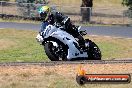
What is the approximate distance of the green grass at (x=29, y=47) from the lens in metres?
18.8

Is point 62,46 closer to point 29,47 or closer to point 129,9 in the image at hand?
point 29,47

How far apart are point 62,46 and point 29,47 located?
7711 millimetres

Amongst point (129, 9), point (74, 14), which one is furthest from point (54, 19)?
point (74, 14)

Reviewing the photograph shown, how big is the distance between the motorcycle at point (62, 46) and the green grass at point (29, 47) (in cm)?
264

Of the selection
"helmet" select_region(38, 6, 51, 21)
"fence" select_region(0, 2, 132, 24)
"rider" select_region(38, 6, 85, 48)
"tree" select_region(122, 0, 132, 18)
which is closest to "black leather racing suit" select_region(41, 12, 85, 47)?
"rider" select_region(38, 6, 85, 48)

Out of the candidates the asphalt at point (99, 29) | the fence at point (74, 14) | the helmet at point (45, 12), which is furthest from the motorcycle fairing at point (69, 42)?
the fence at point (74, 14)

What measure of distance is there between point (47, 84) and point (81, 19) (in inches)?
1129

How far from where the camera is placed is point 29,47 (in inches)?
886

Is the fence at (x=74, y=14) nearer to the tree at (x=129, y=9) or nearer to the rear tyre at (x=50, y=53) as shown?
the tree at (x=129, y=9)

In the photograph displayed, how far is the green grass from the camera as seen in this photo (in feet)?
61.8

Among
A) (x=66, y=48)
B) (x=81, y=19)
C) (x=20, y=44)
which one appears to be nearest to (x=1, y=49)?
(x=20, y=44)

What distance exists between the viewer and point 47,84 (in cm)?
981

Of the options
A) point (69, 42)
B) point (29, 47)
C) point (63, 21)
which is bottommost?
point (29, 47)

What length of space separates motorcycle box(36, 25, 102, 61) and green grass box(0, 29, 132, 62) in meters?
2.64
